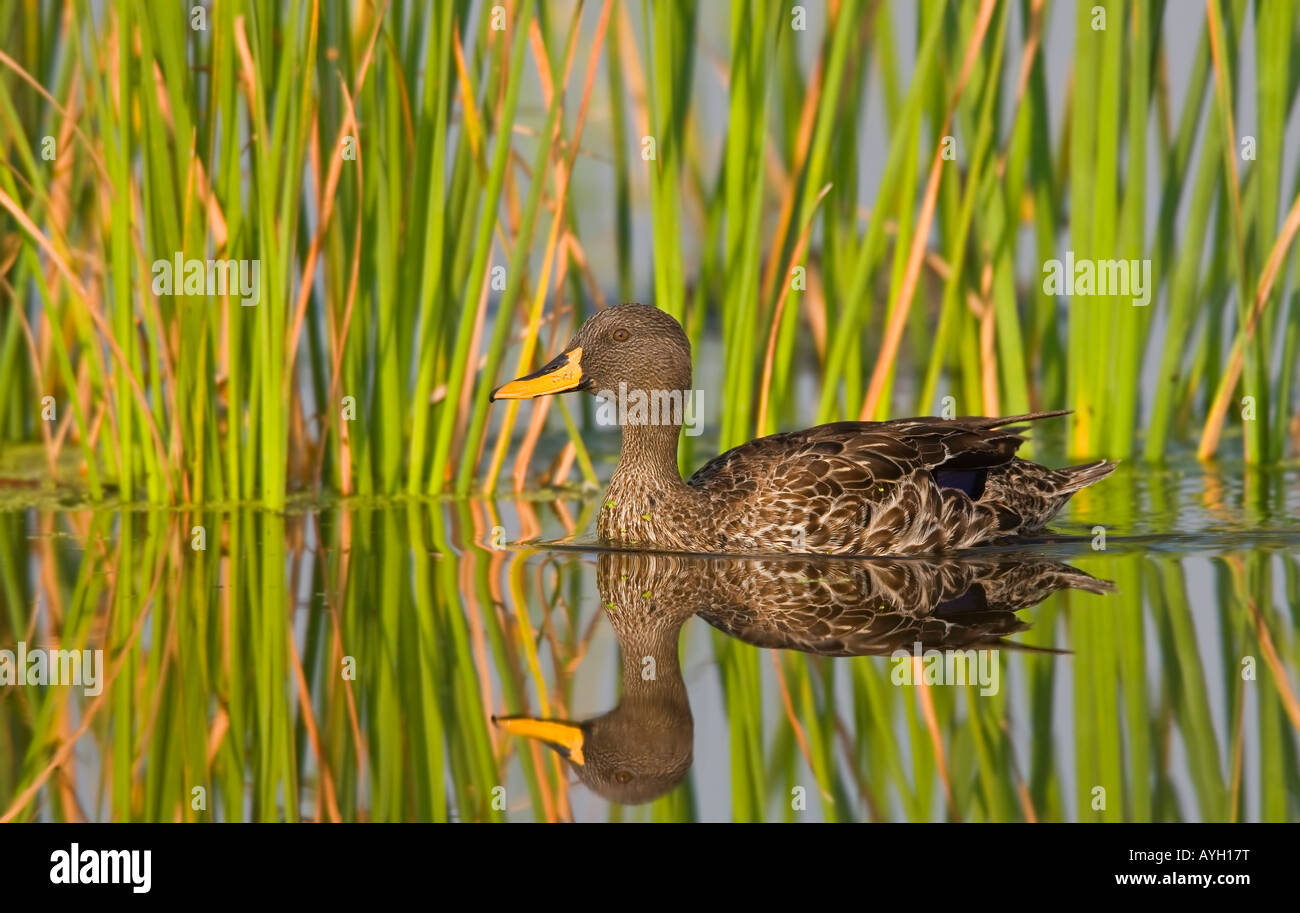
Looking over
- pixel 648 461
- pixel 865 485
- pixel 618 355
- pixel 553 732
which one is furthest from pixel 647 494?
pixel 553 732

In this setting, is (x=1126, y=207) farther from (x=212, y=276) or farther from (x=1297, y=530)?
(x=212, y=276)

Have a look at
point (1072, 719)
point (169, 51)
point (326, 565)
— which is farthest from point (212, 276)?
point (1072, 719)

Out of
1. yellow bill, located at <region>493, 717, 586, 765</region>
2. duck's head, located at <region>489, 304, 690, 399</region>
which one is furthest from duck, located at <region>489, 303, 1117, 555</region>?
yellow bill, located at <region>493, 717, 586, 765</region>

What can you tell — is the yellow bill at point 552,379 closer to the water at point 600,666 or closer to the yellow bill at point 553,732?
the water at point 600,666

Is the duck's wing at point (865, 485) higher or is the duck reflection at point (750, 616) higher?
the duck's wing at point (865, 485)

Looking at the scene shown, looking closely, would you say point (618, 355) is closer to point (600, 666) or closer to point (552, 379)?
point (552, 379)

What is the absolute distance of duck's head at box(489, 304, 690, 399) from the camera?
7.86m

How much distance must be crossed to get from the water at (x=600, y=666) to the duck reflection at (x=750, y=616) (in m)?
0.02

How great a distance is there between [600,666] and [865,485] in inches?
82.5

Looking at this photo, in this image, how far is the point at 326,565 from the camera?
7508mm

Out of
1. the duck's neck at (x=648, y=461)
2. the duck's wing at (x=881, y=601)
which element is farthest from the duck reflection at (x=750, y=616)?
the duck's neck at (x=648, y=461)

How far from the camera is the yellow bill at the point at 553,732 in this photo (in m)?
5.09

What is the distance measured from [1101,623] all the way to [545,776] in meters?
2.43

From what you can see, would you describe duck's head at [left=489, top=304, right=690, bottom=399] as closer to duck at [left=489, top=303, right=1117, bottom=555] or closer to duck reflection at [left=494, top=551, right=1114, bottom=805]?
duck at [left=489, top=303, right=1117, bottom=555]
